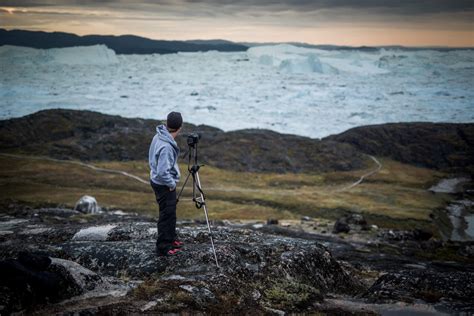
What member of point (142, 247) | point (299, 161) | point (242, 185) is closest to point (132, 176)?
point (242, 185)

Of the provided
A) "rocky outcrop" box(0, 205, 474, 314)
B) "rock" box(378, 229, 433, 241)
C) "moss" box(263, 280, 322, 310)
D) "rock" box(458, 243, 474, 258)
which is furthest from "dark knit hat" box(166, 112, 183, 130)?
"rock" box(458, 243, 474, 258)

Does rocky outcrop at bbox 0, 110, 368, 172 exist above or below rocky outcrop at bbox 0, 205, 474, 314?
below

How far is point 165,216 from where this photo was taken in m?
13.9

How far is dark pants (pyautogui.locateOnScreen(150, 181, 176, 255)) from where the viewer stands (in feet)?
45.1

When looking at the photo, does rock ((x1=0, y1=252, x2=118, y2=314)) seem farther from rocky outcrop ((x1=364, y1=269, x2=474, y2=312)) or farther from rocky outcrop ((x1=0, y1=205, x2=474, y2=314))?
rocky outcrop ((x1=364, y1=269, x2=474, y2=312))

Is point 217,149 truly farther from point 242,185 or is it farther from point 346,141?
point 346,141

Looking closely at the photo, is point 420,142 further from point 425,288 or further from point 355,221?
point 425,288

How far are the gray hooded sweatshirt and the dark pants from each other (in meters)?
0.27

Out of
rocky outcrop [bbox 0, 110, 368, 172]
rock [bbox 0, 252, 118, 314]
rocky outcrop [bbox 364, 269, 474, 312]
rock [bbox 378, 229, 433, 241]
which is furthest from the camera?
rocky outcrop [bbox 0, 110, 368, 172]

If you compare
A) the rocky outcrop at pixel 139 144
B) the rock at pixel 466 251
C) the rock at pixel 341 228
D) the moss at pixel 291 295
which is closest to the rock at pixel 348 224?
the rock at pixel 341 228

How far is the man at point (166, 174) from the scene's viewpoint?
13.4m

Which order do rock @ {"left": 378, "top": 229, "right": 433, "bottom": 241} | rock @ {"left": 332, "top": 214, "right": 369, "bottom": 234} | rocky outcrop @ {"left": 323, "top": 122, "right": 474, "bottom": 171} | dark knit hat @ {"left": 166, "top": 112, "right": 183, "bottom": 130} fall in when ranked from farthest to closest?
1. rocky outcrop @ {"left": 323, "top": 122, "right": 474, "bottom": 171}
2. rock @ {"left": 332, "top": 214, "right": 369, "bottom": 234}
3. rock @ {"left": 378, "top": 229, "right": 433, "bottom": 241}
4. dark knit hat @ {"left": 166, "top": 112, "right": 183, "bottom": 130}

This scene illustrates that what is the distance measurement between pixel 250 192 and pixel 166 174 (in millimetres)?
80817

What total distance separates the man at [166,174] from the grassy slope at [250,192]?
5296cm
